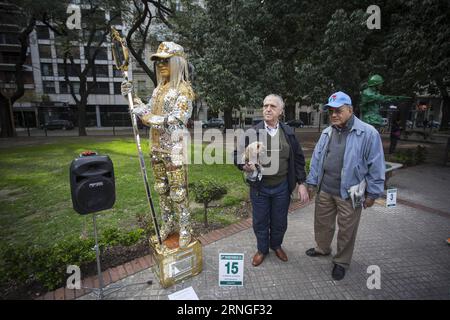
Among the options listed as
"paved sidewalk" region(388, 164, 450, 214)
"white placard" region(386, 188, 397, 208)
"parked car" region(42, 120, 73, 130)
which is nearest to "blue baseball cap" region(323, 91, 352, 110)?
"white placard" region(386, 188, 397, 208)

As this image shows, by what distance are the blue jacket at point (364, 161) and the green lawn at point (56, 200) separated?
2491 mm

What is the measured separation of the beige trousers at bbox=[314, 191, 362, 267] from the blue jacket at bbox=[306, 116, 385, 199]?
193mm

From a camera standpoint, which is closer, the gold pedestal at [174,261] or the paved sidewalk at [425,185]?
the gold pedestal at [174,261]

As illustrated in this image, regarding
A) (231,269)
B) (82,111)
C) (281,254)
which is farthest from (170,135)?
(82,111)

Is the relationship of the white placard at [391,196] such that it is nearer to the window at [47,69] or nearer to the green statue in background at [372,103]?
the green statue in background at [372,103]

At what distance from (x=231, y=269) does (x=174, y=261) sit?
65 cm

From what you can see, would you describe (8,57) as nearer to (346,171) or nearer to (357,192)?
(346,171)

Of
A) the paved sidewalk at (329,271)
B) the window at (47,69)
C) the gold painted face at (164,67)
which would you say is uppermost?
the window at (47,69)

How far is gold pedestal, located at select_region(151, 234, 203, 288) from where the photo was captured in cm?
285

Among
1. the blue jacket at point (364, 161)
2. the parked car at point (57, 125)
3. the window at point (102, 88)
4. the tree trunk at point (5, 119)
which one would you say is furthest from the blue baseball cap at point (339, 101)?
the window at point (102, 88)

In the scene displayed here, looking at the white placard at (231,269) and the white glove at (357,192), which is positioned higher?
the white glove at (357,192)

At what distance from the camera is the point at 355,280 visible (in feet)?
10.2

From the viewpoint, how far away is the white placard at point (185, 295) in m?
2.65

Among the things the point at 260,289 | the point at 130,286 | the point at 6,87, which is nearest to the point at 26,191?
the point at 130,286
